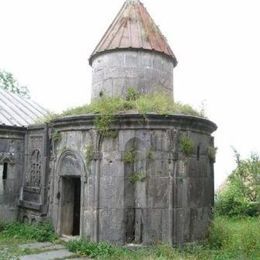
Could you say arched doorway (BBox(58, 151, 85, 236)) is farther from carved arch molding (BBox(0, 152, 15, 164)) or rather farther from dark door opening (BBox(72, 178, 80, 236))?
carved arch molding (BBox(0, 152, 15, 164))

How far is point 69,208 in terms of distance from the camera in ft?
33.3

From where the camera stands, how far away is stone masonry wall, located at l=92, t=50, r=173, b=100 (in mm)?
10453

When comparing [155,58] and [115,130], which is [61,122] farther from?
[155,58]

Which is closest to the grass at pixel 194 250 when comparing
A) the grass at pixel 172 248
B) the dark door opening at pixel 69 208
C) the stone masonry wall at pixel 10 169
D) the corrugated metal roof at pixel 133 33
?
the grass at pixel 172 248

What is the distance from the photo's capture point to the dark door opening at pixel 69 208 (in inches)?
393

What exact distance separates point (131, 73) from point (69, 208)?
13.2 feet

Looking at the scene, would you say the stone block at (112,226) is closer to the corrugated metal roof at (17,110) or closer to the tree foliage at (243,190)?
the tree foliage at (243,190)

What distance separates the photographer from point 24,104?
14.5 meters

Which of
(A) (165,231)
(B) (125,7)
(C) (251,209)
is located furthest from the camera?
(C) (251,209)

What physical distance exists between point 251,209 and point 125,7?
9966 mm

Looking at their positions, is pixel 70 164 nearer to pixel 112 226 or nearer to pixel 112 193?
pixel 112 193

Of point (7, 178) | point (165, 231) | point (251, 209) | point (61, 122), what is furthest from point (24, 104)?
point (251, 209)

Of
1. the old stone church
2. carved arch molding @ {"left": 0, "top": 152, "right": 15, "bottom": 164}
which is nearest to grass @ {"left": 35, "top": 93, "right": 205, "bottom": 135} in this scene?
the old stone church

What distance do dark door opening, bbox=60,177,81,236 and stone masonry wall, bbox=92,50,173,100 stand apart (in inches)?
102
